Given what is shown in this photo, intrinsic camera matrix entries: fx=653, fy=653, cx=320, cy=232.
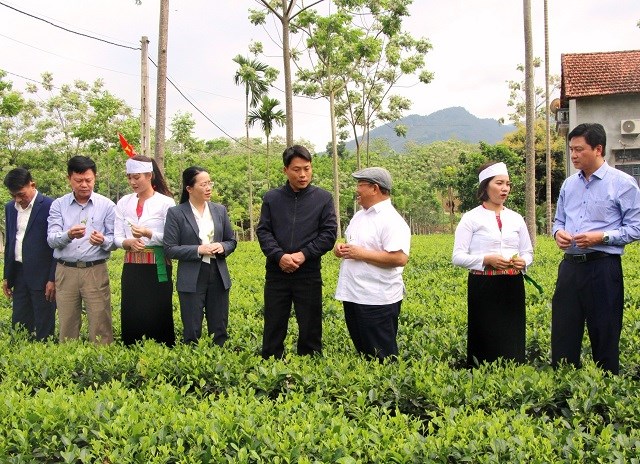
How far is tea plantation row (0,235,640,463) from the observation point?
2.89m

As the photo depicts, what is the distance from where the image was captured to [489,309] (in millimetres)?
4508

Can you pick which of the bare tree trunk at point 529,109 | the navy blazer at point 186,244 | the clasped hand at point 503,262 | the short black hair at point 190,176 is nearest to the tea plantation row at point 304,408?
the navy blazer at point 186,244

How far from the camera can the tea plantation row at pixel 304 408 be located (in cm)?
289

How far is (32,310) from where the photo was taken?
6254 mm

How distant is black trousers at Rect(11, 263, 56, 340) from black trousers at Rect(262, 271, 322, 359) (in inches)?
92.8

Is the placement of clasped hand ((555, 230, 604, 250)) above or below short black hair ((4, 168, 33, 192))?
below

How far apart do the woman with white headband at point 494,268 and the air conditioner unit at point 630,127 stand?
16.3m

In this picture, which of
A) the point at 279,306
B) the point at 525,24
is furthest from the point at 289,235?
the point at 525,24

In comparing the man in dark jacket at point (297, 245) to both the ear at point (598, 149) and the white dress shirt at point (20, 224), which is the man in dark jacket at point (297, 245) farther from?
the white dress shirt at point (20, 224)

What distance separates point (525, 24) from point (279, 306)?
397 inches

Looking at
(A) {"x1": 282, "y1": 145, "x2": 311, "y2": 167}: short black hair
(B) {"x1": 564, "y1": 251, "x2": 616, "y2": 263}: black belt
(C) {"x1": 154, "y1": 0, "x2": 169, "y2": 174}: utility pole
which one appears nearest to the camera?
(B) {"x1": 564, "y1": 251, "x2": 616, "y2": 263}: black belt

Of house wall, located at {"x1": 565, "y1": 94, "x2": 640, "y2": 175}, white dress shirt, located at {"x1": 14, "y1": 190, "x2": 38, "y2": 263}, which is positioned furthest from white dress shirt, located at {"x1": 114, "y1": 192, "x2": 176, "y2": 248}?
house wall, located at {"x1": 565, "y1": 94, "x2": 640, "y2": 175}

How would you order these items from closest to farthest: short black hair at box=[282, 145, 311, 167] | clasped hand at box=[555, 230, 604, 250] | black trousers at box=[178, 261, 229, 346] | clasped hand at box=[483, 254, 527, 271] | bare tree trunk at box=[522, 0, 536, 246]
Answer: clasped hand at box=[555, 230, 604, 250] → clasped hand at box=[483, 254, 527, 271] → short black hair at box=[282, 145, 311, 167] → black trousers at box=[178, 261, 229, 346] → bare tree trunk at box=[522, 0, 536, 246]

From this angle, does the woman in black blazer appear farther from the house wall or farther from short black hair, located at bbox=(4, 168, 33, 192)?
the house wall
